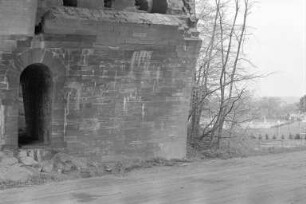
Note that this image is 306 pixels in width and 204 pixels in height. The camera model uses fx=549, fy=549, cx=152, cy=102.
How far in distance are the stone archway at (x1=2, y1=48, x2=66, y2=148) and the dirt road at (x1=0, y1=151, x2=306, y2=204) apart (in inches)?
60.6

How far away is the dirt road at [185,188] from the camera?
34.7 ft

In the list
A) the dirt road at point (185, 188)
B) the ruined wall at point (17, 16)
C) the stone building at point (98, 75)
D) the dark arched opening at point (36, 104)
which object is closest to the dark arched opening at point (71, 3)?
the stone building at point (98, 75)

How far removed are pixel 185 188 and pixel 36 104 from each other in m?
4.85

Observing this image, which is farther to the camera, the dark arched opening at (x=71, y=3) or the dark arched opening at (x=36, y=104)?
the dark arched opening at (x=71, y=3)

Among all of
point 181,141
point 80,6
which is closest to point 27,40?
point 80,6

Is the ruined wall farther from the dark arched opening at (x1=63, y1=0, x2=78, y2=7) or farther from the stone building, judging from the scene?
the dark arched opening at (x1=63, y1=0, x2=78, y2=7)

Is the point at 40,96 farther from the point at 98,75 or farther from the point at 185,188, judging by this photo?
the point at 185,188

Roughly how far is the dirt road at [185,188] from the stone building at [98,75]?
1159 millimetres

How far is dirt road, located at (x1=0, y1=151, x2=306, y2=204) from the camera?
10.6m

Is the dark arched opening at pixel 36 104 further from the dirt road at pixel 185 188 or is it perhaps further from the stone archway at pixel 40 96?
the dirt road at pixel 185 188

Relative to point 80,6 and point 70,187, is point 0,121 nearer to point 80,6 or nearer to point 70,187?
point 70,187

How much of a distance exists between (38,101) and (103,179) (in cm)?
283

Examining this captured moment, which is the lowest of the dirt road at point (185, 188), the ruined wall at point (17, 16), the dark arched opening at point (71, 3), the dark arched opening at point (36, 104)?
the dirt road at point (185, 188)

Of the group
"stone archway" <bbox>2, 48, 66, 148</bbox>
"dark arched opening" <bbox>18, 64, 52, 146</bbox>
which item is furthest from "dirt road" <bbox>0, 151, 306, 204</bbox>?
"dark arched opening" <bbox>18, 64, 52, 146</bbox>
